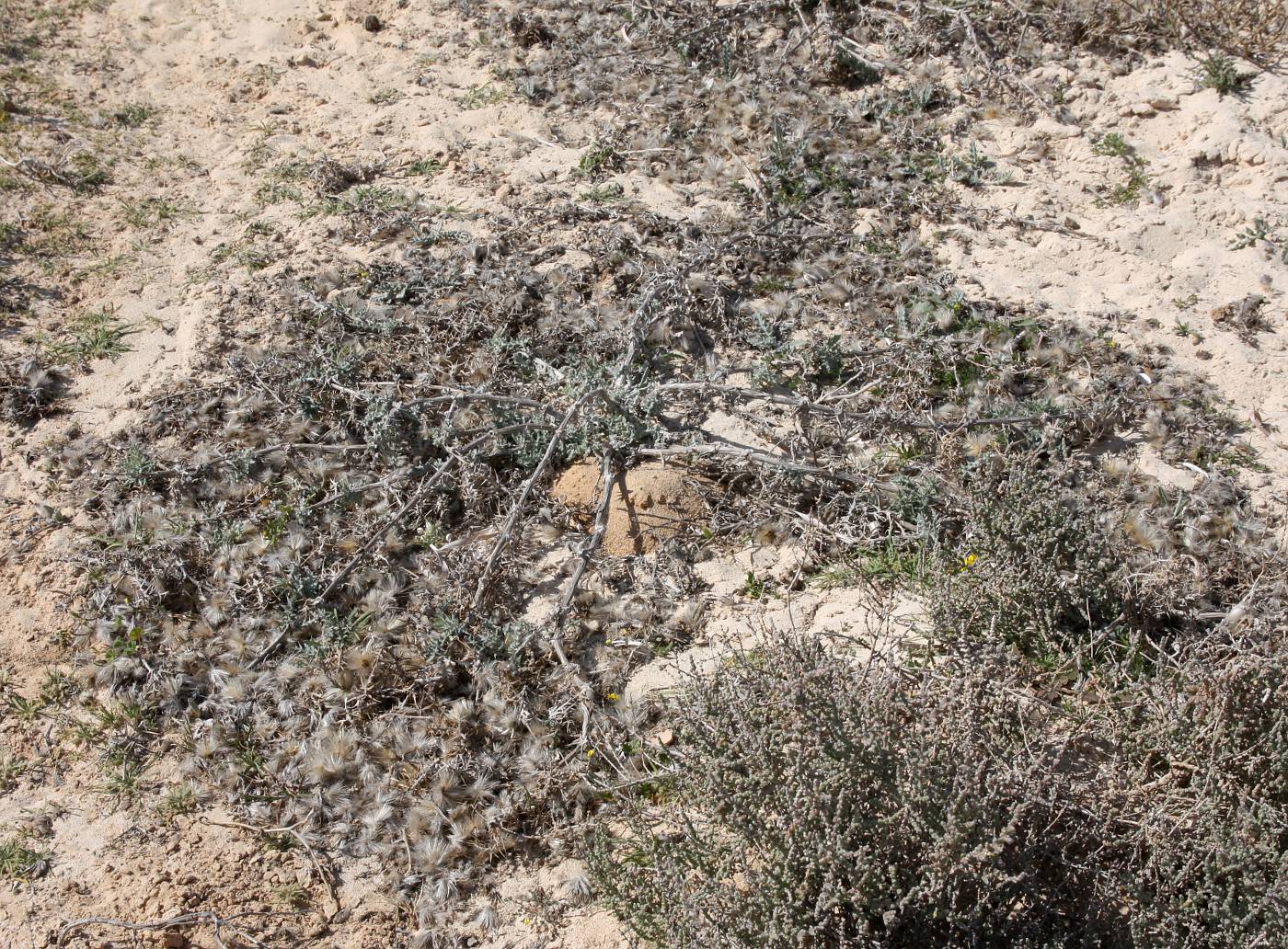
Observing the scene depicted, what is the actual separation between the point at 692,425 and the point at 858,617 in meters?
1.17

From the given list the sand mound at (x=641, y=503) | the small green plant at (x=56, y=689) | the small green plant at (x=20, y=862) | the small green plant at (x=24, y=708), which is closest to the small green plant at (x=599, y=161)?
the sand mound at (x=641, y=503)

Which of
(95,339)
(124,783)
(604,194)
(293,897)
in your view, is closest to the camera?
(293,897)

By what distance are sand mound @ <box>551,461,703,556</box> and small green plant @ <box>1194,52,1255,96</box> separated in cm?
365

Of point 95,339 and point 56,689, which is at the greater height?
point 95,339

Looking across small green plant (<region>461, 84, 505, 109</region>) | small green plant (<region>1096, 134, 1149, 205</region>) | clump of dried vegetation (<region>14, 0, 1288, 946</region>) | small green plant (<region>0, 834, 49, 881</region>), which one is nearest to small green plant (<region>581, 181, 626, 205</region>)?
clump of dried vegetation (<region>14, 0, 1288, 946</region>)

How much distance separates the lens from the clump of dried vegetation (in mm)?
2736

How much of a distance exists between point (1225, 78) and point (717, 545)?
3.82 m

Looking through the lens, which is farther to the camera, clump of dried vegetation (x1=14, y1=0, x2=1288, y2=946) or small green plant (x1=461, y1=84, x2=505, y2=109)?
small green plant (x1=461, y1=84, x2=505, y2=109)

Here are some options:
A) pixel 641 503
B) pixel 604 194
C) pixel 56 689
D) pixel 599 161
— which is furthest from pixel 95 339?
pixel 641 503

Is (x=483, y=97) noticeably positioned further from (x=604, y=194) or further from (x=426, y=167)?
(x=604, y=194)

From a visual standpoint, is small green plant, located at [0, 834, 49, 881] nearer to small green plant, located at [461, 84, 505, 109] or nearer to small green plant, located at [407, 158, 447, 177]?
small green plant, located at [407, 158, 447, 177]

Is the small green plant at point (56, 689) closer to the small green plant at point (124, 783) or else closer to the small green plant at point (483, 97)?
the small green plant at point (124, 783)

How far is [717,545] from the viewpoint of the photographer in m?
4.14

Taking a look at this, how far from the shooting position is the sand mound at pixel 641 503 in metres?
4.17
